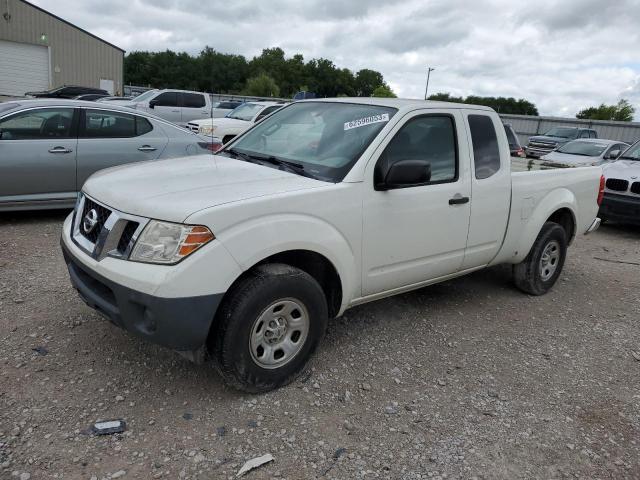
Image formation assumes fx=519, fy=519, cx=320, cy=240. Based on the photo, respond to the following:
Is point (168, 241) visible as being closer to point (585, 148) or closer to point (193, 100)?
point (585, 148)

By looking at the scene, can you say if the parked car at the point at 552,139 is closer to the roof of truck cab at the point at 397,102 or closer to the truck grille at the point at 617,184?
the truck grille at the point at 617,184

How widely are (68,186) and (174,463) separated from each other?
5051mm

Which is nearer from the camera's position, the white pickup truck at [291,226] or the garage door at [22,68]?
the white pickup truck at [291,226]

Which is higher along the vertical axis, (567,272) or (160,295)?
(160,295)

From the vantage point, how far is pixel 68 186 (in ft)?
21.7

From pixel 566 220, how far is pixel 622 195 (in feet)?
13.0

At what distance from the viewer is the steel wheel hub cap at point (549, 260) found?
522 cm

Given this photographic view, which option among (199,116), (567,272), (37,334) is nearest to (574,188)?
(567,272)

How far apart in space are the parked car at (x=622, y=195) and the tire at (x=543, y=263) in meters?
3.94

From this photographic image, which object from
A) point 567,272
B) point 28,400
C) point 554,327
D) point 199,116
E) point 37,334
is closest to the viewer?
point 28,400

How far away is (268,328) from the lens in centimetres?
307

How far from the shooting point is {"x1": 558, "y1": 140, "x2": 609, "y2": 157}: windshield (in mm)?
13152

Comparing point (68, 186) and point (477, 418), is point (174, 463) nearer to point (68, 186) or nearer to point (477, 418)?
point (477, 418)

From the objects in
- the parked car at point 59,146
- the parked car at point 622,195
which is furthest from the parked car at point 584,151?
the parked car at point 59,146
